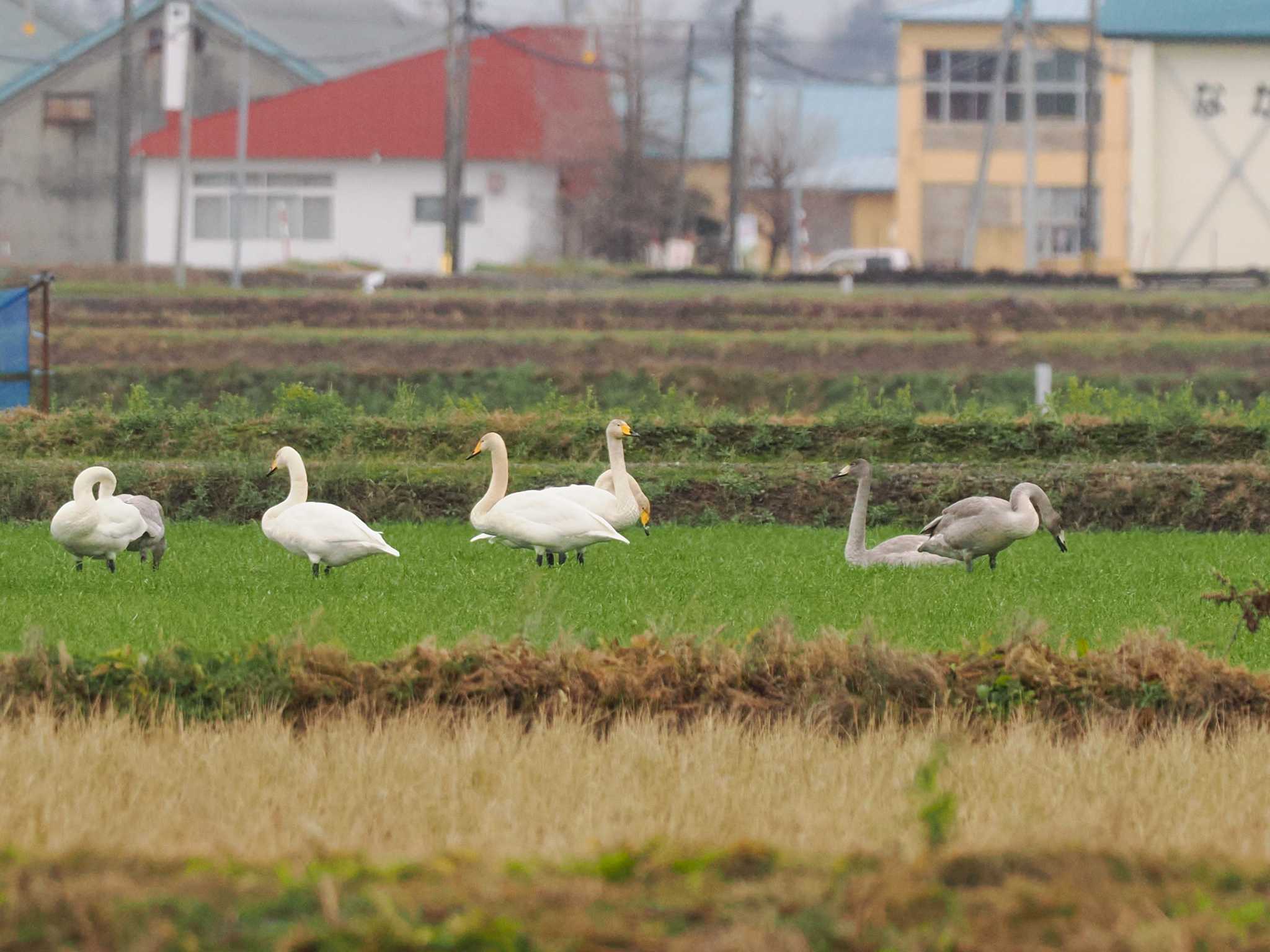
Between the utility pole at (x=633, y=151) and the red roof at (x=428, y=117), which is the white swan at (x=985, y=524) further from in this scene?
the utility pole at (x=633, y=151)

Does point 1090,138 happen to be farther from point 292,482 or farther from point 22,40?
point 292,482

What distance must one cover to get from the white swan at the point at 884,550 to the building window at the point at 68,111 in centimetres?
5515

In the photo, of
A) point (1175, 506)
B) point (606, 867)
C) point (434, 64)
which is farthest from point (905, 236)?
point (606, 867)

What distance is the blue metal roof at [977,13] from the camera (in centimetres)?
6191

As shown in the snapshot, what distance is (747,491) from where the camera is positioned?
59.9 ft

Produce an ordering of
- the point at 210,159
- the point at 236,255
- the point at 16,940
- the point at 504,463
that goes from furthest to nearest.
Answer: the point at 210,159 → the point at 236,255 → the point at 504,463 → the point at 16,940

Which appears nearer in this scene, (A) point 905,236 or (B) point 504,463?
(B) point 504,463

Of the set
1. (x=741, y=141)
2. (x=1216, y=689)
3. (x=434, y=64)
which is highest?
(x=434, y=64)

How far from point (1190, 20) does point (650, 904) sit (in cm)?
5677

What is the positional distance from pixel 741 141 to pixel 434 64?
19.3 metres

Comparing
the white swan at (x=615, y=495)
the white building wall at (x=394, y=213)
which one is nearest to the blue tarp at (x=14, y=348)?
the white swan at (x=615, y=495)

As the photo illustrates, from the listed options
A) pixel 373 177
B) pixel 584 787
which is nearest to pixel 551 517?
pixel 584 787

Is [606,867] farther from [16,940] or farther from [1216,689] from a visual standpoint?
[1216,689]

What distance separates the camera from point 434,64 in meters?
65.5
